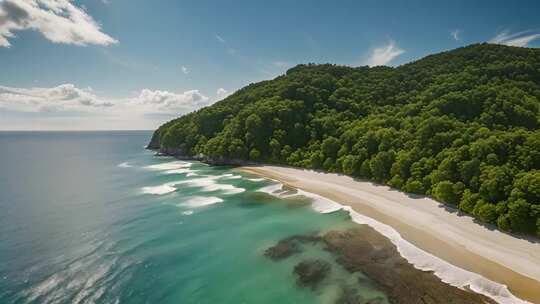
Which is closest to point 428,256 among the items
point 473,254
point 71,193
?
point 473,254

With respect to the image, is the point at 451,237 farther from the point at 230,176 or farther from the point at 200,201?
the point at 230,176

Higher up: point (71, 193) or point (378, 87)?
point (378, 87)

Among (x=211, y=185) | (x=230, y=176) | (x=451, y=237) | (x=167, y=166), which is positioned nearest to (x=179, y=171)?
(x=167, y=166)

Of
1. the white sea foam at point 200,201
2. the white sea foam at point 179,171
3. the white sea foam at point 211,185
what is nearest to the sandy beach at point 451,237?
the white sea foam at point 211,185

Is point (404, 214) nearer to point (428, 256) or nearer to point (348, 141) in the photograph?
point (428, 256)

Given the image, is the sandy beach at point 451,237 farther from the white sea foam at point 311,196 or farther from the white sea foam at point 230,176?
the white sea foam at point 230,176

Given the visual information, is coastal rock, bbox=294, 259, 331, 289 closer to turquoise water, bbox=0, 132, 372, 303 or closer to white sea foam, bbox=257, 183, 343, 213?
turquoise water, bbox=0, 132, 372, 303
